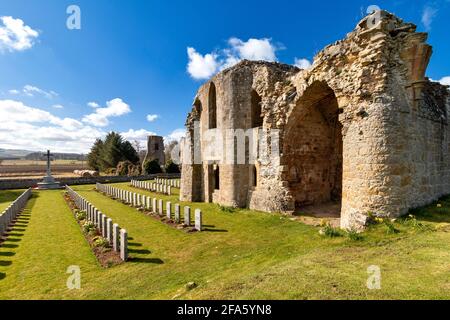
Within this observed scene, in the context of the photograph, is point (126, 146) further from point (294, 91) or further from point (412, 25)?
point (412, 25)

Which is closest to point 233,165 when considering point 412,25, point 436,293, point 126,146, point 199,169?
point 199,169

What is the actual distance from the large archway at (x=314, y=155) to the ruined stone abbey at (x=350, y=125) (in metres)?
0.06

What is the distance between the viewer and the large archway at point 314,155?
→ 13.2 meters

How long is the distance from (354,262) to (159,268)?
4759 millimetres

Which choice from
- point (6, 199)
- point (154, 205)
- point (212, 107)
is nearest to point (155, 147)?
point (6, 199)

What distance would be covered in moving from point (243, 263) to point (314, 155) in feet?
30.4

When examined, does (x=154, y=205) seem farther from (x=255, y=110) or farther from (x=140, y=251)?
(x=255, y=110)

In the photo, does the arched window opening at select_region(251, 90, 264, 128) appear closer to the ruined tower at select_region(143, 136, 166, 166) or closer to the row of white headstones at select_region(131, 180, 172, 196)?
the row of white headstones at select_region(131, 180, 172, 196)

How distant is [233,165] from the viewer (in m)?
15.3

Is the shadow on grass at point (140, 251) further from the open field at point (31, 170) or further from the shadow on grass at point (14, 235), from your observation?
the open field at point (31, 170)

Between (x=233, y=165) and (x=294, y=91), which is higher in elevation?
(x=294, y=91)

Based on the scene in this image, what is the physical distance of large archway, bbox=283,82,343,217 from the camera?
13172 mm

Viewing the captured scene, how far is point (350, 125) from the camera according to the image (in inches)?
362
